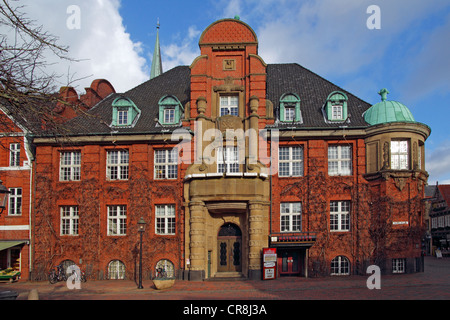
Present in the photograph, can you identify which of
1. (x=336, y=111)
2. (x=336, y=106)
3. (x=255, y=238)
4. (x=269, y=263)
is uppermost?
(x=336, y=106)

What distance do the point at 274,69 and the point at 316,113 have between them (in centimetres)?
652

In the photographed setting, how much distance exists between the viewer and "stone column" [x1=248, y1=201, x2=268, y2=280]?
26.0 metres

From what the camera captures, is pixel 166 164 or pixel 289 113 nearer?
pixel 166 164

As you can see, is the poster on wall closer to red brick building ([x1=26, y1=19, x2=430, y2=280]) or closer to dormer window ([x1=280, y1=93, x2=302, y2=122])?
red brick building ([x1=26, y1=19, x2=430, y2=280])

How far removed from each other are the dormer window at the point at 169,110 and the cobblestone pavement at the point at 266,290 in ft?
34.2

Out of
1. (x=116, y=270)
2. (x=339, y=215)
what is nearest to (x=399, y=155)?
(x=339, y=215)

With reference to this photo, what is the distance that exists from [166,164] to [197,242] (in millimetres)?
5575

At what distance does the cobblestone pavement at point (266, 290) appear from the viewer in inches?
782

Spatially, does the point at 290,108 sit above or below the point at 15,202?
above

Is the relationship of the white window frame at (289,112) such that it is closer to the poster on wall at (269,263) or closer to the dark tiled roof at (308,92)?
the dark tiled roof at (308,92)

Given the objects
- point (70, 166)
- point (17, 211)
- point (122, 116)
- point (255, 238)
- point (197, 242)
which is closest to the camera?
point (255, 238)

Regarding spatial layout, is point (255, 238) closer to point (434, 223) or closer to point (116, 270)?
point (116, 270)

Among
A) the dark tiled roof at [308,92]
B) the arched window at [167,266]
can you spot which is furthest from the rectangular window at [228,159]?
the arched window at [167,266]

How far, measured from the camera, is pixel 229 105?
1141 inches
